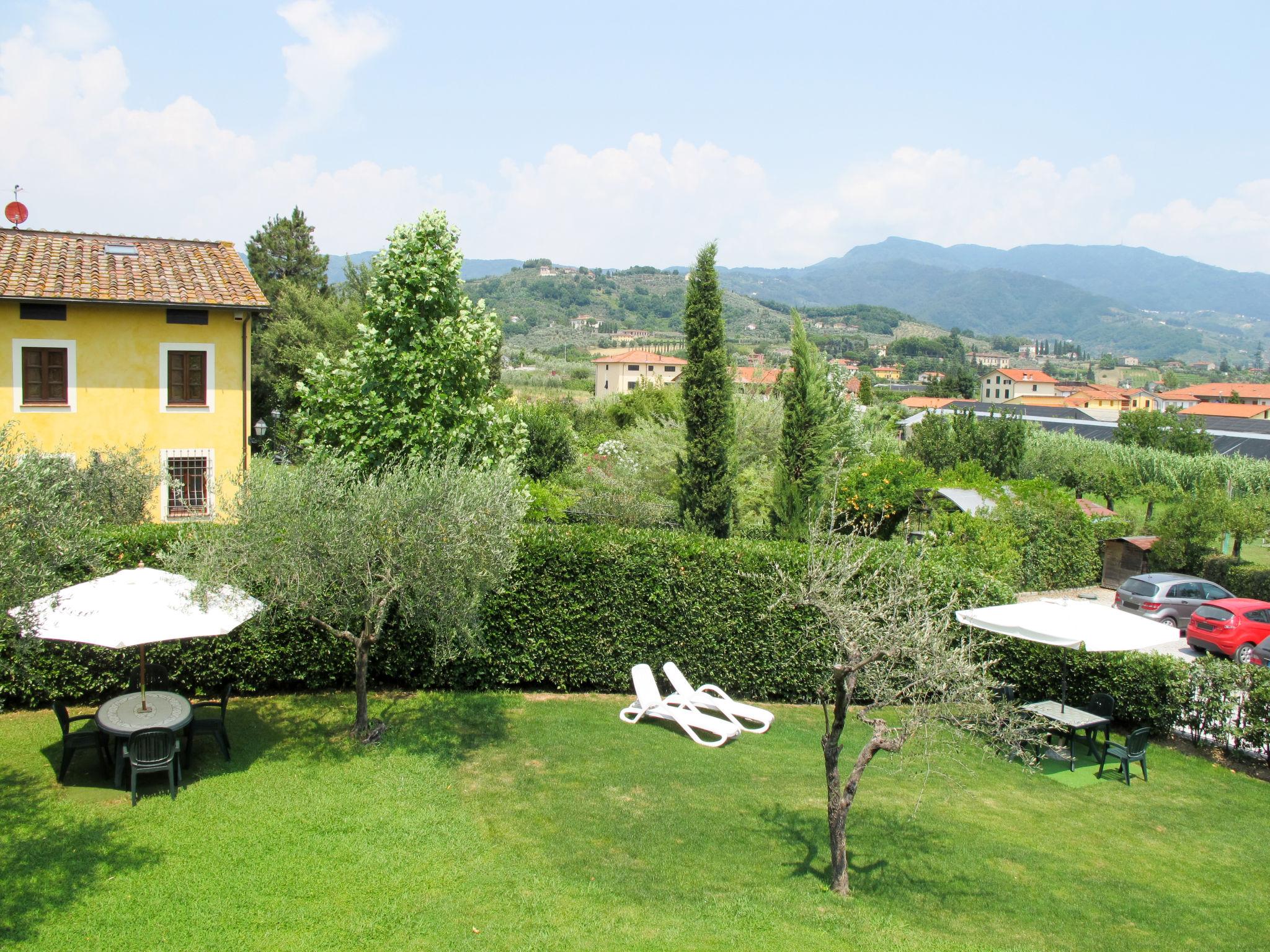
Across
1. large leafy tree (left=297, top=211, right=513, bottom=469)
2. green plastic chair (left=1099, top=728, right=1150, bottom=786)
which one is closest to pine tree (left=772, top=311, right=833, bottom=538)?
large leafy tree (left=297, top=211, right=513, bottom=469)

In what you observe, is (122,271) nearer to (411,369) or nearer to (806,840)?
(411,369)

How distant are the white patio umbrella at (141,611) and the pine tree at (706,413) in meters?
9.43

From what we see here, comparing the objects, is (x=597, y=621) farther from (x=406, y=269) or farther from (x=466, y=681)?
(x=406, y=269)

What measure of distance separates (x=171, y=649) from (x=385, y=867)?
→ 5457mm

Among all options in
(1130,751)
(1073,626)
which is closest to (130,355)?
(1073,626)

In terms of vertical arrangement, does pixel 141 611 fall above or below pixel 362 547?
below

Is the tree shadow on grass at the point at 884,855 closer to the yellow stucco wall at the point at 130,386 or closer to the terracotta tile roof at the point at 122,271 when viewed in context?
the yellow stucco wall at the point at 130,386

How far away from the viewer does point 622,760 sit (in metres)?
10.4

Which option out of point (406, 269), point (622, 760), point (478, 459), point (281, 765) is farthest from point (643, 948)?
point (406, 269)

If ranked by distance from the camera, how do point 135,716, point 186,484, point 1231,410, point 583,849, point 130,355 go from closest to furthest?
1. point 583,849
2. point 135,716
3. point 130,355
4. point 186,484
5. point 1231,410

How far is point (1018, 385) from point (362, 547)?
14599 centimetres

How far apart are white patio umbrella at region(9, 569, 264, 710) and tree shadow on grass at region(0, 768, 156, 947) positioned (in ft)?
4.39

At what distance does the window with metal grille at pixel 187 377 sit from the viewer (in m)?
21.0

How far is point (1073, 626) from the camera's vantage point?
11.4 m
